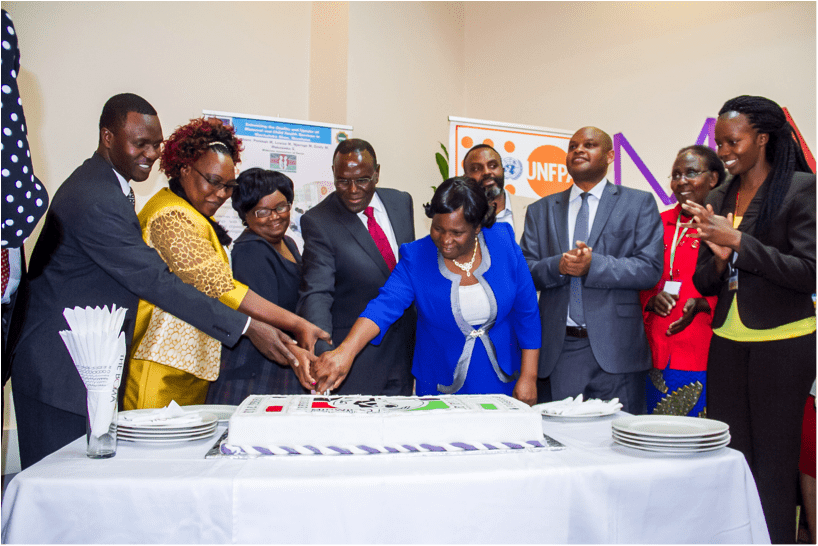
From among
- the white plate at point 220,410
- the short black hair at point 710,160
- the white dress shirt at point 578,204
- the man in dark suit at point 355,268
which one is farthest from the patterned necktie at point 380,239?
the short black hair at point 710,160

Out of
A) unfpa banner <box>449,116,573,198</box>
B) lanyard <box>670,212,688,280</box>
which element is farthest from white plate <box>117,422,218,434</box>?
unfpa banner <box>449,116,573,198</box>

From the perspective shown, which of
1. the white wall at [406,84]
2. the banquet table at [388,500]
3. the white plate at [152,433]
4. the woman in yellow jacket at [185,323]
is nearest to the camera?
the banquet table at [388,500]

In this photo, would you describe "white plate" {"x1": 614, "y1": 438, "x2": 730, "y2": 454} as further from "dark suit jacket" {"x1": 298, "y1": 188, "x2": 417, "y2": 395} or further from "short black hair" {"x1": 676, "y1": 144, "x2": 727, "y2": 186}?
"short black hair" {"x1": 676, "y1": 144, "x2": 727, "y2": 186}

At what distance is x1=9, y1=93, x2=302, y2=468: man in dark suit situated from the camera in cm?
194

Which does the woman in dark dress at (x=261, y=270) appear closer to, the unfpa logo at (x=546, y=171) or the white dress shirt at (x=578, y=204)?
the white dress shirt at (x=578, y=204)

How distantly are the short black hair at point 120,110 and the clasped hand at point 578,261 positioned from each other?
67.7 inches

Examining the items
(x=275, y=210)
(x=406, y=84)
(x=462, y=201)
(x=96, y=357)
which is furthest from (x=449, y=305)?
(x=406, y=84)

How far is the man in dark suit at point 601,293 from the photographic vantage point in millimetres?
2625

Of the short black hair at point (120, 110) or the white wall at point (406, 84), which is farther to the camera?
the white wall at point (406, 84)

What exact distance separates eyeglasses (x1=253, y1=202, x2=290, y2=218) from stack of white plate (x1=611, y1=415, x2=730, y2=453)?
6.29 ft

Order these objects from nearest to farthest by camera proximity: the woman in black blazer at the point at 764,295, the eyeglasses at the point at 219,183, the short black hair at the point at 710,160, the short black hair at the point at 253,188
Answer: the woman in black blazer at the point at 764,295, the eyeglasses at the point at 219,183, the short black hair at the point at 253,188, the short black hair at the point at 710,160

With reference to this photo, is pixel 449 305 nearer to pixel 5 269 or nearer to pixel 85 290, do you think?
pixel 85 290

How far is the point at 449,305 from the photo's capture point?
2363mm

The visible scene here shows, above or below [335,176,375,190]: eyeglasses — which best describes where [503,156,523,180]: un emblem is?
above
